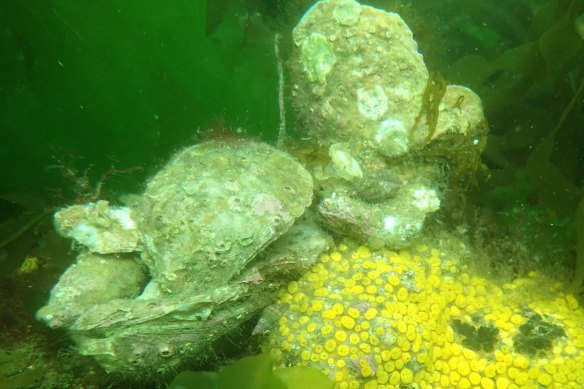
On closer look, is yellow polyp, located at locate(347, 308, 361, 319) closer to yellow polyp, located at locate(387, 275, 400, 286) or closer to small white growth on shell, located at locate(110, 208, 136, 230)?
yellow polyp, located at locate(387, 275, 400, 286)

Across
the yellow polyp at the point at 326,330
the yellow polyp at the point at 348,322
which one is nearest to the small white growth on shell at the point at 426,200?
the yellow polyp at the point at 348,322

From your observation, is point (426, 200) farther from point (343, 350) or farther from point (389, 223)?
point (343, 350)

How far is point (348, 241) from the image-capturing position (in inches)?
101

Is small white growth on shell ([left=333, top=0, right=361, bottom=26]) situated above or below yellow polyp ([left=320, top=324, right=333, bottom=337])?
above

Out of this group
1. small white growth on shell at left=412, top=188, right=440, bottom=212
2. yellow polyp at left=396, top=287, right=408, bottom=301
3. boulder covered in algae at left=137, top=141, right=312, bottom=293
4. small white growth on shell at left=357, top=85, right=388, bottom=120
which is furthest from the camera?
small white growth on shell at left=357, top=85, right=388, bottom=120

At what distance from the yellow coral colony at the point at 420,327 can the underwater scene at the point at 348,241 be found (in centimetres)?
1

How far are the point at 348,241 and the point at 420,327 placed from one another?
735 mm

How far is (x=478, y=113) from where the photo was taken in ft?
9.27

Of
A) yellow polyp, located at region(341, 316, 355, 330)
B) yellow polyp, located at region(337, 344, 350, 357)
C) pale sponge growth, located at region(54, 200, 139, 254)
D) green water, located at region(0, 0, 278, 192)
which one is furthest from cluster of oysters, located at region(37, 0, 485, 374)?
green water, located at region(0, 0, 278, 192)

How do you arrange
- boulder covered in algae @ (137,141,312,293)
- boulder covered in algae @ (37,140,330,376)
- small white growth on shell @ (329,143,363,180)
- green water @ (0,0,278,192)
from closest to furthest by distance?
Result: 1. boulder covered in algae @ (37,140,330,376)
2. boulder covered in algae @ (137,141,312,293)
3. small white growth on shell @ (329,143,363,180)
4. green water @ (0,0,278,192)

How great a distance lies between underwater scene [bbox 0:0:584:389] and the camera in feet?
6.75

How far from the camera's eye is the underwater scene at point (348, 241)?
2.06 m

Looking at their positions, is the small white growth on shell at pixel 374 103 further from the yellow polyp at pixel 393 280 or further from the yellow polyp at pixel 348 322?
the yellow polyp at pixel 348 322

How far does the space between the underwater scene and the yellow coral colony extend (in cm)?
1
